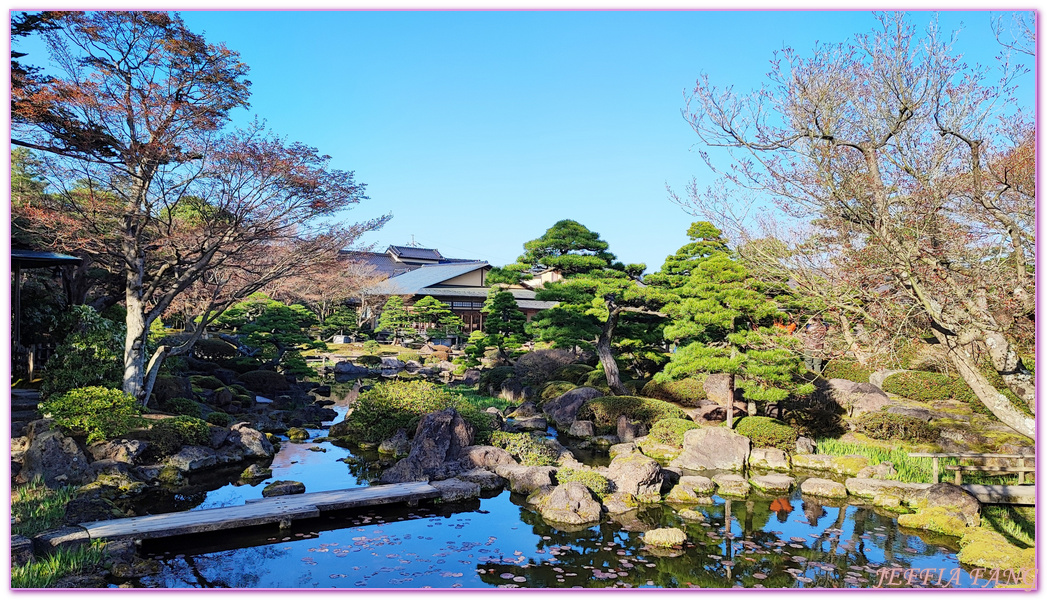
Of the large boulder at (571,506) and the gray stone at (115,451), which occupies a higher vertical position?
the gray stone at (115,451)

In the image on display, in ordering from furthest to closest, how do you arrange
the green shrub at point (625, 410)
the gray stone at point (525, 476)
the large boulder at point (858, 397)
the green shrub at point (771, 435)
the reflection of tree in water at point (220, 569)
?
the green shrub at point (625, 410), the large boulder at point (858, 397), the green shrub at point (771, 435), the gray stone at point (525, 476), the reflection of tree in water at point (220, 569)

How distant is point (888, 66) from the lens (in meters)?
6.40

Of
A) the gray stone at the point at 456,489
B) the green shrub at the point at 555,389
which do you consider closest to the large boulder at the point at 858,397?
the green shrub at the point at 555,389

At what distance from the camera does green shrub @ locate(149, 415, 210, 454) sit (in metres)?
12.3

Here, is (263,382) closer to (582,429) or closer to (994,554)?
(582,429)

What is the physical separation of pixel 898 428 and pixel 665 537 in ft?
28.8

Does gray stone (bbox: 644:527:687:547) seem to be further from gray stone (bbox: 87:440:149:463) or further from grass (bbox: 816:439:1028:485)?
gray stone (bbox: 87:440:149:463)

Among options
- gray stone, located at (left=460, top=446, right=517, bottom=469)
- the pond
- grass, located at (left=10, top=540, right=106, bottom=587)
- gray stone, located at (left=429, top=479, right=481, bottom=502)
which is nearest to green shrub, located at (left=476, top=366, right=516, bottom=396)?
gray stone, located at (left=460, top=446, right=517, bottom=469)

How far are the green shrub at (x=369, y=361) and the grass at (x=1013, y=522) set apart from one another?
26.2 meters

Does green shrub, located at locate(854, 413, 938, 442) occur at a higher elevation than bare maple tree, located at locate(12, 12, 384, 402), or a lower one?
lower

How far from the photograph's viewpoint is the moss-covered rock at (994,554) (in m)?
7.70

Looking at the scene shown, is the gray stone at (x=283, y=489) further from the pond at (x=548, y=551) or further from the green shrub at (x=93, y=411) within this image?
the green shrub at (x=93, y=411)

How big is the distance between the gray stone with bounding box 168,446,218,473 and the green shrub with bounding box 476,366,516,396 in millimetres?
11665

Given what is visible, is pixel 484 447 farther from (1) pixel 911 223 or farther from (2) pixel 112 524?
(1) pixel 911 223
